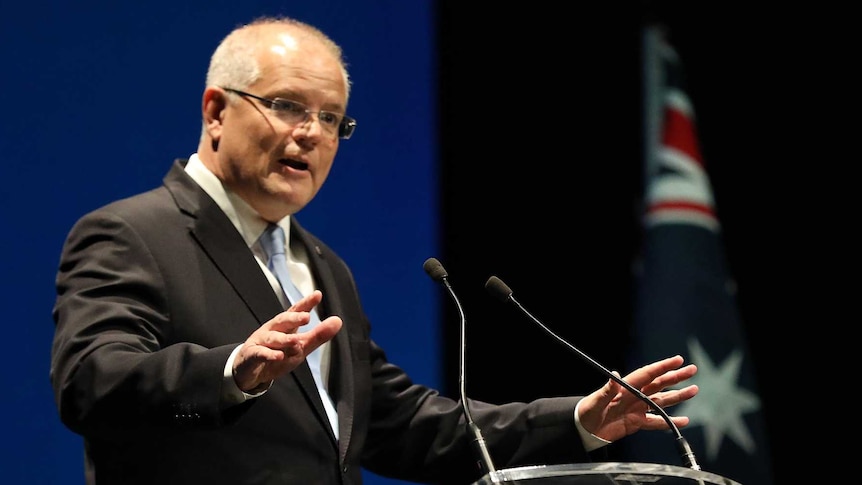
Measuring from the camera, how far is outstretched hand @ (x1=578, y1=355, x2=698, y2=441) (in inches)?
87.7

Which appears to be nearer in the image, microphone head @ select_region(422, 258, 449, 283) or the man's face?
microphone head @ select_region(422, 258, 449, 283)

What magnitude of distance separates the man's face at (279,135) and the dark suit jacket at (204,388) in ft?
0.40

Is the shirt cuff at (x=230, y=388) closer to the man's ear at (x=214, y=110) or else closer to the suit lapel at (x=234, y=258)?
the suit lapel at (x=234, y=258)

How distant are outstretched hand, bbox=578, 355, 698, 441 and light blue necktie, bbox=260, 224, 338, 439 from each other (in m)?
0.55

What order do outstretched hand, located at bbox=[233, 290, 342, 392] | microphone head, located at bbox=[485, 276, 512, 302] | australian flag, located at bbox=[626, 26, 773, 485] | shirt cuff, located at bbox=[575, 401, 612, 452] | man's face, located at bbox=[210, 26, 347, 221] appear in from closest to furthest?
outstretched hand, located at bbox=[233, 290, 342, 392] → microphone head, located at bbox=[485, 276, 512, 302] → shirt cuff, located at bbox=[575, 401, 612, 452] → man's face, located at bbox=[210, 26, 347, 221] → australian flag, located at bbox=[626, 26, 773, 485]

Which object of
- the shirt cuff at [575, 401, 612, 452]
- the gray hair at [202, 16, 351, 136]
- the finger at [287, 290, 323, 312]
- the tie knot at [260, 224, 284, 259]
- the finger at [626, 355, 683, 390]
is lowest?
the shirt cuff at [575, 401, 612, 452]

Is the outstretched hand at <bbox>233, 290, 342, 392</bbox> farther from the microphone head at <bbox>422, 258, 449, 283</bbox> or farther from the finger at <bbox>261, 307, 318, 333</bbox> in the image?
the microphone head at <bbox>422, 258, 449, 283</bbox>

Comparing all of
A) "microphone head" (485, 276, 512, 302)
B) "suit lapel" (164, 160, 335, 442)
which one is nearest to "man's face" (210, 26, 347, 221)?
"suit lapel" (164, 160, 335, 442)

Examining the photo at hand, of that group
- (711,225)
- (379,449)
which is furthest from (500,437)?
(711,225)

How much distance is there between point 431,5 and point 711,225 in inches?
53.2

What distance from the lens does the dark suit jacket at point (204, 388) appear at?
6.49ft

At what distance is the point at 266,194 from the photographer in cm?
264

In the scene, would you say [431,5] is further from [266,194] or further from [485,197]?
[266,194]

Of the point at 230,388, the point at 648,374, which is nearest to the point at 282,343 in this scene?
the point at 230,388
